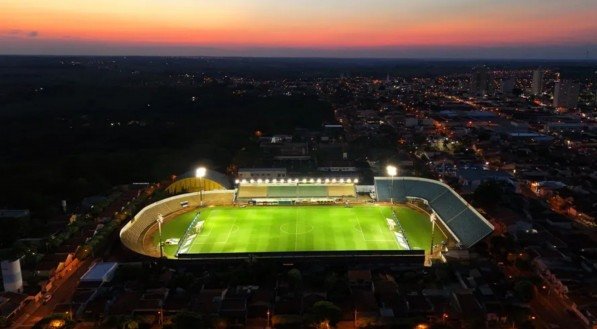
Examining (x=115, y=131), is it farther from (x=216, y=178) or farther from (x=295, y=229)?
(x=295, y=229)

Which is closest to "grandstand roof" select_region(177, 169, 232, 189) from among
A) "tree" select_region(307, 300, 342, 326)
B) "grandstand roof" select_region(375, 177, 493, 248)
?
"grandstand roof" select_region(375, 177, 493, 248)

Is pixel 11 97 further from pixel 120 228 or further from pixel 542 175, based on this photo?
pixel 542 175

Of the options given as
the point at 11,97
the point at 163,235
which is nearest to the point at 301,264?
the point at 163,235

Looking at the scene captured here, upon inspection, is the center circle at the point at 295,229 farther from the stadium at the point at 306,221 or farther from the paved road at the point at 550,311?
the paved road at the point at 550,311

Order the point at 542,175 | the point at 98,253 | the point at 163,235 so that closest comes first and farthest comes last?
the point at 98,253, the point at 163,235, the point at 542,175

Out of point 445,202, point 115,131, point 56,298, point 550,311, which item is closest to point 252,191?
point 445,202
